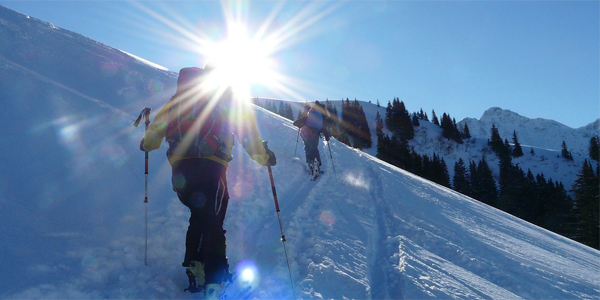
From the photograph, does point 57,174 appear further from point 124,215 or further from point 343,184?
point 343,184

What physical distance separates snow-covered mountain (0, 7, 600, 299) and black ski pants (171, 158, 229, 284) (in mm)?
574

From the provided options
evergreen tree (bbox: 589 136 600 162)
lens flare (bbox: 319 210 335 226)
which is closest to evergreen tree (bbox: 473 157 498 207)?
evergreen tree (bbox: 589 136 600 162)

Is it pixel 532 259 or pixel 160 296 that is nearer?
pixel 160 296

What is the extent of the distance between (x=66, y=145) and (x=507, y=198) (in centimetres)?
7314

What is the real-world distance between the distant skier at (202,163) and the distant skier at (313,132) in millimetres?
8314

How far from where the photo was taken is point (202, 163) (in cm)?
354

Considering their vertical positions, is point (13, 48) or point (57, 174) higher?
point (13, 48)

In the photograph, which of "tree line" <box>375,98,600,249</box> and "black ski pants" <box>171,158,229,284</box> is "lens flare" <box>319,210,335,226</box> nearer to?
"black ski pants" <box>171,158,229,284</box>

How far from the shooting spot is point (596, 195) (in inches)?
1473

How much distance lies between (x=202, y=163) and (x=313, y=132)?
906cm

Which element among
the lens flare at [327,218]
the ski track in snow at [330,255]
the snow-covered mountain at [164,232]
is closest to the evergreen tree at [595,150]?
the snow-covered mountain at [164,232]

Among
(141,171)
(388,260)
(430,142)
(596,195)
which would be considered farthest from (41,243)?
(430,142)

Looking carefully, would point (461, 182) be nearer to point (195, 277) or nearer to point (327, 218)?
point (327, 218)

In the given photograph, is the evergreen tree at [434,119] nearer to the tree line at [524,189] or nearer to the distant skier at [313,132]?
the tree line at [524,189]
